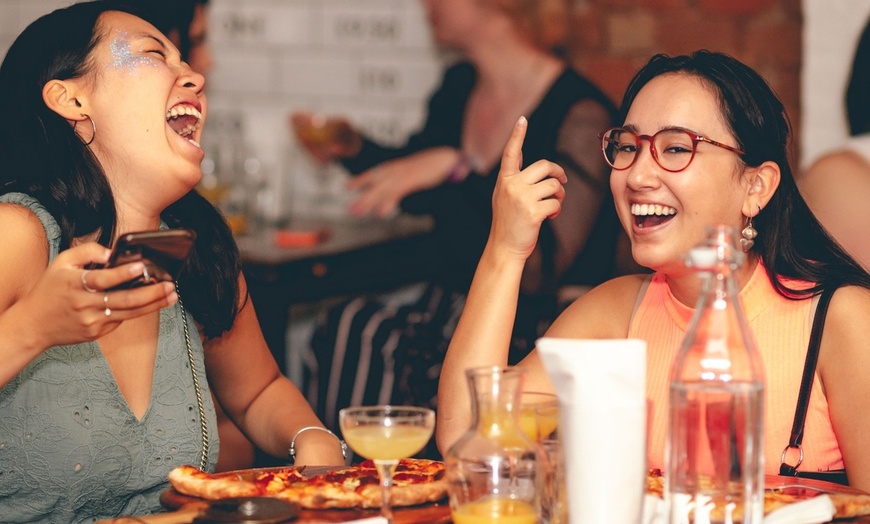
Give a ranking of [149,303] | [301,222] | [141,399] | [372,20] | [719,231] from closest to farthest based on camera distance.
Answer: [719,231], [149,303], [141,399], [301,222], [372,20]

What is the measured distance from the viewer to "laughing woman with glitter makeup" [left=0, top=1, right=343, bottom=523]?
1788 millimetres

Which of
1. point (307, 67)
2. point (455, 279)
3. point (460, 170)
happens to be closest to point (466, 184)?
point (460, 170)

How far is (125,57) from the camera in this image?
1.93 m

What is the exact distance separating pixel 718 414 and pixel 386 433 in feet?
Result: 1.33

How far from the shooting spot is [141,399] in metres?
1.90

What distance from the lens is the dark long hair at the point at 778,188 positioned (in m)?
1.85

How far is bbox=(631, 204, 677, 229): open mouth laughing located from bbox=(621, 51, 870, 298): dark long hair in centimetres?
16

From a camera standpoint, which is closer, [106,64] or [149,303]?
[149,303]

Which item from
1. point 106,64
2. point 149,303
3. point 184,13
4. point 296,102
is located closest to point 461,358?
point 149,303

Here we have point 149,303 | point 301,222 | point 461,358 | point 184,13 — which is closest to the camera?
point 149,303

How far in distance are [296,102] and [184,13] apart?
1.33m

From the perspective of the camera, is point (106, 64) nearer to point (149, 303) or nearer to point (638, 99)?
point (149, 303)

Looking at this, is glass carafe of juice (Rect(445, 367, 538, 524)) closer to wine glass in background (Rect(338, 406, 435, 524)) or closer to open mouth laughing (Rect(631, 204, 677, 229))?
wine glass in background (Rect(338, 406, 435, 524))

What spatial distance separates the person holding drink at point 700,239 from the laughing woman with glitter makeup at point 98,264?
0.48m
